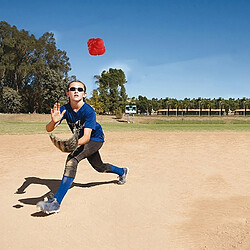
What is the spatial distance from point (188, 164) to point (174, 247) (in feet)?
17.0

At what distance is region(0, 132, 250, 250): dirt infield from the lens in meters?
3.12

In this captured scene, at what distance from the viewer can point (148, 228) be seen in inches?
136

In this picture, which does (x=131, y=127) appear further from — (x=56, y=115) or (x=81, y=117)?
(x=56, y=115)

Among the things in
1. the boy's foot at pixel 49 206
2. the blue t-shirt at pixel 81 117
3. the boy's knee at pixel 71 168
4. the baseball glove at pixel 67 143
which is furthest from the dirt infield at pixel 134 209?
the blue t-shirt at pixel 81 117

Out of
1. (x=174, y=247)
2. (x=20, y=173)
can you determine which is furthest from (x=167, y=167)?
(x=174, y=247)

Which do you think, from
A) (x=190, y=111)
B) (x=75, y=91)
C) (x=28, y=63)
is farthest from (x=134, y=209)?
(x=190, y=111)

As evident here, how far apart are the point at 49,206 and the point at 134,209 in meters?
1.25

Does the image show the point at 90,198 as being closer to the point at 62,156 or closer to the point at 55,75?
the point at 62,156

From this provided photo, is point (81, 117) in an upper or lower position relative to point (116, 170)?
upper

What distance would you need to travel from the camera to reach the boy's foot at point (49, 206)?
3.75 m

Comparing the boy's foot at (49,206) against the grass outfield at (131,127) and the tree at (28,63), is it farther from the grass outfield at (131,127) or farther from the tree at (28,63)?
the tree at (28,63)

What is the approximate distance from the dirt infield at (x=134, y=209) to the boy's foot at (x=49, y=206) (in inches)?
4.3

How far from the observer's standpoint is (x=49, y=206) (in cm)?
380

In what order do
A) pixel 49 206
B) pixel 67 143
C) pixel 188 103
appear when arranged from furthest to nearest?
pixel 188 103, pixel 49 206, pixel 67 143
